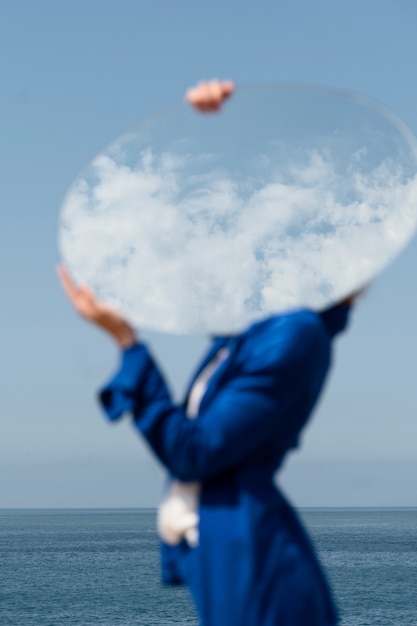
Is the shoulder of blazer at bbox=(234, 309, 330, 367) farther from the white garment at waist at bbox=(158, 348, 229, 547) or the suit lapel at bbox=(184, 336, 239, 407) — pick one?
the white garment at waist at bbox=(158, 348, 229, 547)

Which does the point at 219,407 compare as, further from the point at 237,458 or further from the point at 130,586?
the point at 130,586

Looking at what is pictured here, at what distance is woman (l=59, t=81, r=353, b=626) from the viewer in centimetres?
267

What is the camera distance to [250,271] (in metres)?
3.25

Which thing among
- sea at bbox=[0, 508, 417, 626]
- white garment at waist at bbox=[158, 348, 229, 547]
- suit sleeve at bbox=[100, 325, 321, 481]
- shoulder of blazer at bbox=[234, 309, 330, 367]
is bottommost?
sea at bbox=[0, 508, 417, 626]

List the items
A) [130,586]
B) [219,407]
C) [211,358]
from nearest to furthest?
[219,407] → [211,358] → [130,586]

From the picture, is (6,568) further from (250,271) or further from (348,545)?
(250,271)

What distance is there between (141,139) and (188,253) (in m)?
0.36

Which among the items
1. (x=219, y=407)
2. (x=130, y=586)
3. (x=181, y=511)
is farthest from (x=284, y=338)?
(x=130, y=586)

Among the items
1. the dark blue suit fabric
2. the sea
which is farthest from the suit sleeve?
the sea

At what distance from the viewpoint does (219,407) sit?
2.73m

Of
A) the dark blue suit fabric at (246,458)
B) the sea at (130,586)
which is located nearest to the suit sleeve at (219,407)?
the dark blue suit fabric at (246,458)

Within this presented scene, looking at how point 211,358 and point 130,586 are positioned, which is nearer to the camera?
point 211,358

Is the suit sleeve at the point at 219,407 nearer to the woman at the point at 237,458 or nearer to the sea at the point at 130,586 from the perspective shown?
the woman at the point at 237,458

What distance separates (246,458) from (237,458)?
0.20 feet
